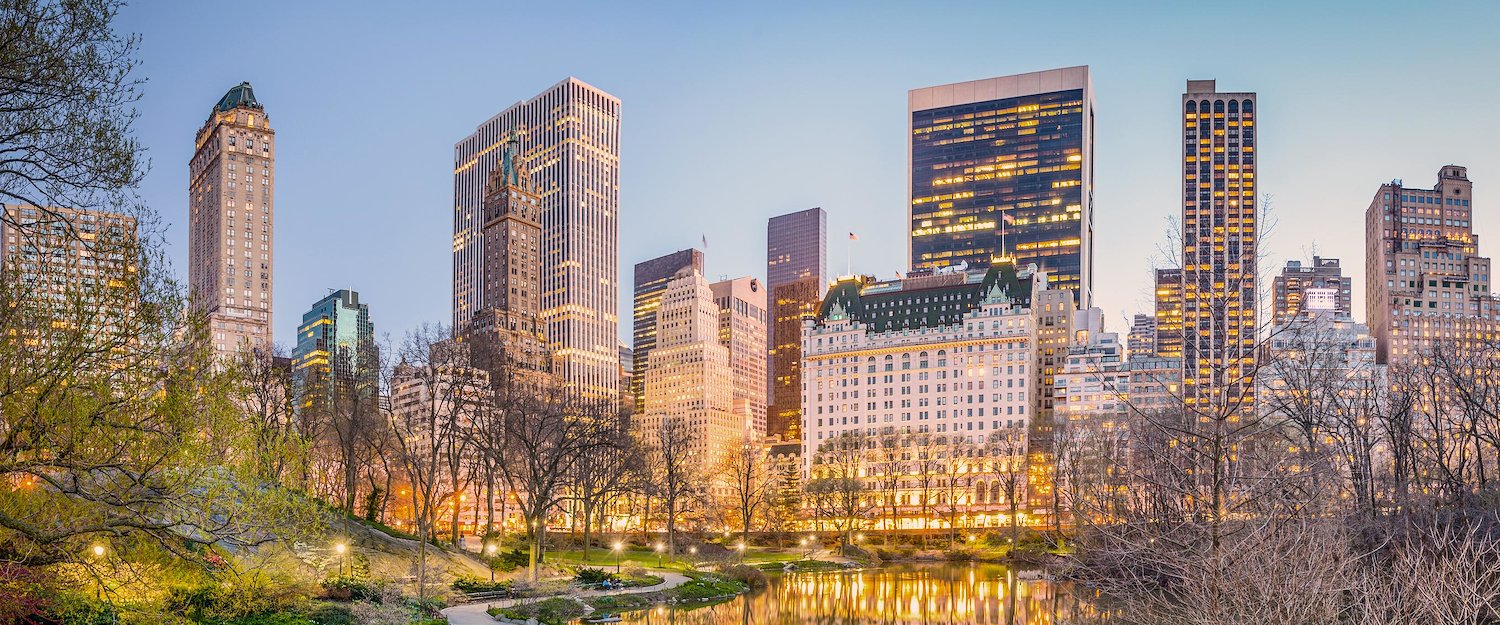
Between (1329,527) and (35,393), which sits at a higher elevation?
(35,393)

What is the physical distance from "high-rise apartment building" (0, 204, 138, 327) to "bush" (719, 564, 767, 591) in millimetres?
50421

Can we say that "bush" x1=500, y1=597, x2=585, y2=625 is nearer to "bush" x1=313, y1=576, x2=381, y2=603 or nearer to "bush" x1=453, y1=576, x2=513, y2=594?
"bush" x1=453, y1=576, x2=513, y2=594

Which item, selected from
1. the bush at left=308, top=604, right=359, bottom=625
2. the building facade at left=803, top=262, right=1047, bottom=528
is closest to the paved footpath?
the bush at left=308, top=604, right=359, bottom=625

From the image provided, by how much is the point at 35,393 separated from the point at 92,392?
3.83 feet

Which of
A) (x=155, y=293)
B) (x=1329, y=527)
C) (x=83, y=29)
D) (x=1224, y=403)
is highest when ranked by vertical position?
(x=83, y=29)

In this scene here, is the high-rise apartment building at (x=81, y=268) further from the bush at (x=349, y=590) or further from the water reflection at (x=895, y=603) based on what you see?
the water reflection at (x=895, y=603)

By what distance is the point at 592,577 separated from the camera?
56.8 metres

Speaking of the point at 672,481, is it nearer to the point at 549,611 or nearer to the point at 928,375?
the point at 549,611

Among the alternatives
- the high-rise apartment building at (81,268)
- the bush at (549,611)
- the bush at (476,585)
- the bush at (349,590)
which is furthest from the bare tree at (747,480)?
the high-rise apartment building at (81,268)

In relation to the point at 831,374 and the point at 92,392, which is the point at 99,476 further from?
the point at 831,374

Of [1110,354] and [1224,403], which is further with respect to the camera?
[1110,354]

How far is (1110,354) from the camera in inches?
7082

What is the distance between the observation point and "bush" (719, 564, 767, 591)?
220 feet

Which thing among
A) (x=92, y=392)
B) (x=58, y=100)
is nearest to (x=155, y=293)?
(x=92, y=392)
